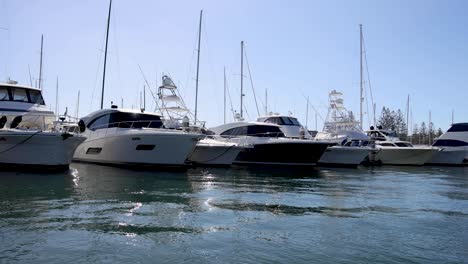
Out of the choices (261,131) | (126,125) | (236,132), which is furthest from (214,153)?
(126,125)

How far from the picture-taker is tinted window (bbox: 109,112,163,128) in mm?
22797

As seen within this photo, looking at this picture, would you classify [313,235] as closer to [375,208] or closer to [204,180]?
[375,208]

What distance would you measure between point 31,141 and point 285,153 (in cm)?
1506

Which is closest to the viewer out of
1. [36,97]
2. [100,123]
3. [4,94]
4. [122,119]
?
[4,94]

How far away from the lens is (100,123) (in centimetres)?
2353

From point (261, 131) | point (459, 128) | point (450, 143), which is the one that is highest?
point (459, 128)

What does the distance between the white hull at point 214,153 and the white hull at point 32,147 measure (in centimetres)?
889

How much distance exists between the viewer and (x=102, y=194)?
1304 cm

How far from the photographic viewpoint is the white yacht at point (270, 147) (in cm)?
2694

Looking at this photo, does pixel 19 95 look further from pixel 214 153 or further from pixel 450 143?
pixel 450 143

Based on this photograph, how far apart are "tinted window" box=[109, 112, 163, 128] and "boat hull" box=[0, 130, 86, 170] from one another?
4176 millimetres

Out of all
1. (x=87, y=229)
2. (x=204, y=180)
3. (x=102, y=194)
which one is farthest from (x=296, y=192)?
(x=87, y=229)

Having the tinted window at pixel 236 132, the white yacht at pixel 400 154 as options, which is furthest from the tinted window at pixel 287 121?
the white yacht at pixel 400 154

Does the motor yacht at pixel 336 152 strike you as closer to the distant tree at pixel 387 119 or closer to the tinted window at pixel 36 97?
the tinted window at pixel 36 97
